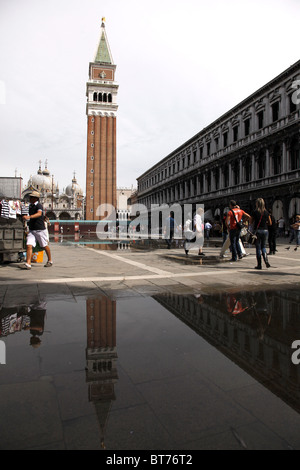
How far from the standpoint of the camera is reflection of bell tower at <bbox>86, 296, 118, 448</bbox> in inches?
76.9

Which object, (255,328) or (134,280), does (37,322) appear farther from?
(134,280)

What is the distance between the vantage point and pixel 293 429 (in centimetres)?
167

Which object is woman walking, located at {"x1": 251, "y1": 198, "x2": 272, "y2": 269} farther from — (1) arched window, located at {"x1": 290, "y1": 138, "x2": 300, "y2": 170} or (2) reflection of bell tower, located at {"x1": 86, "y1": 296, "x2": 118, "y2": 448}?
(1) arched window, located at {"x1": 290, "y1": 138, "x2": 300, "y2": 170}

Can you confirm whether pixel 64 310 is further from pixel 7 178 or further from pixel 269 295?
pixel 7 178

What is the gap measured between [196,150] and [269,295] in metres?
44.0

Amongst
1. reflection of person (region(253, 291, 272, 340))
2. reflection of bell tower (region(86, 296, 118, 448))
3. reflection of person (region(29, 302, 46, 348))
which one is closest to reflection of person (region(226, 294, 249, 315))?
reflection of person (region(253, 291, 272, 340))

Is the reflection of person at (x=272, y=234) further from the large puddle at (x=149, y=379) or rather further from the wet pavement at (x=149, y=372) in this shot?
the large puddle at (x=149, y=379)

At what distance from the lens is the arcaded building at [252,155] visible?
27188 millimetres

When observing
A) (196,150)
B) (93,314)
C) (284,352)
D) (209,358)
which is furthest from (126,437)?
(196,150)

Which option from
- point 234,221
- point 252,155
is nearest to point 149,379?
point 234,221

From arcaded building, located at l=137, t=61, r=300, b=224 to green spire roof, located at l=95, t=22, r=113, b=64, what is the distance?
3112cm

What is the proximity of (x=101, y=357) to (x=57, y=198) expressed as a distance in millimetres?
106002

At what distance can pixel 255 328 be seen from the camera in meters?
3.32

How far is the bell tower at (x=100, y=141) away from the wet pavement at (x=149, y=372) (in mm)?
59314
